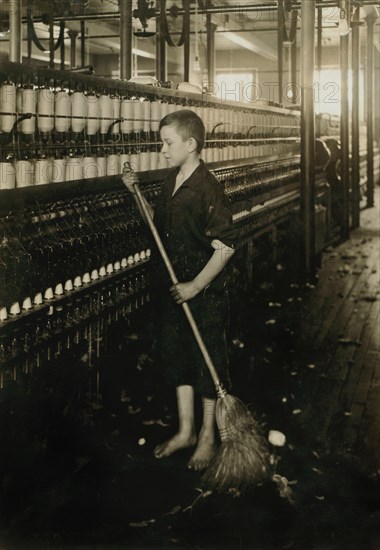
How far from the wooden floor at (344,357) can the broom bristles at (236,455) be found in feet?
1.77

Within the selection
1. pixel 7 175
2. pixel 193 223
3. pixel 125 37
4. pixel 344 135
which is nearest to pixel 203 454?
pixel 193 223

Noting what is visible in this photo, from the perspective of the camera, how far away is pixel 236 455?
2869 millimetres

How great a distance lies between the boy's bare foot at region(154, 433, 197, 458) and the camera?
3154mm

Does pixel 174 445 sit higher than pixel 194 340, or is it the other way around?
pixel 194 340

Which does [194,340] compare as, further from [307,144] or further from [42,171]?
[307,144]

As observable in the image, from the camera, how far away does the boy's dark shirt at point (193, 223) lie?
2920 mm

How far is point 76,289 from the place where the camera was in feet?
10.2

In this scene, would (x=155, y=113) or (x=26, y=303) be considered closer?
(x=26, y=303)

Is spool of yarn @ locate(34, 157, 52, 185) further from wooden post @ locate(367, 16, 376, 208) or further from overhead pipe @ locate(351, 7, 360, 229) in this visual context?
wooden post @ locate(367, 16, 376, 208)

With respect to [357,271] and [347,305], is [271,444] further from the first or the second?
[357,271]

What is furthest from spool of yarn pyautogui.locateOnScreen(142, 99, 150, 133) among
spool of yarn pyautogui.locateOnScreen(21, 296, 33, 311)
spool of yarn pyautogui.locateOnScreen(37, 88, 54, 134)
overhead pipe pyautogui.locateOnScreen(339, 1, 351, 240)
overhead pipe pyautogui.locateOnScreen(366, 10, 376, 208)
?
overhead pipe pyautogui.locateOnScreen(366, 10, 376, 208)

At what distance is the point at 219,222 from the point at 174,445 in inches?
40.2

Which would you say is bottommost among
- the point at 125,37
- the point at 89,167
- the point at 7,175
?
the point at 7,175

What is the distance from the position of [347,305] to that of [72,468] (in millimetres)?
3759
